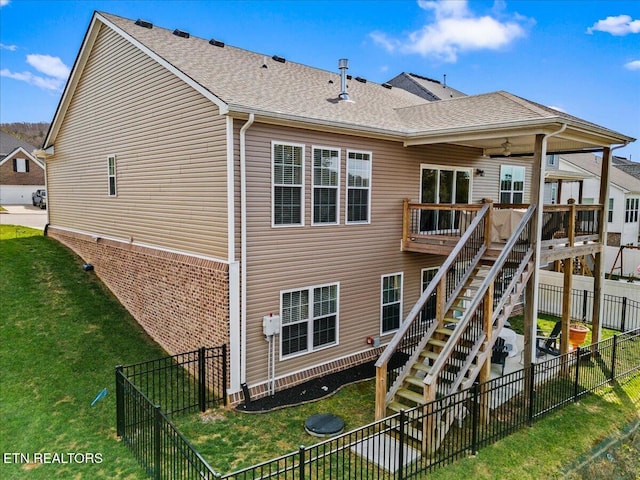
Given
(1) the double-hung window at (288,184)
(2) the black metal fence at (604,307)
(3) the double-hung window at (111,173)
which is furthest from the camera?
(2) the black metal fence at (604,307)

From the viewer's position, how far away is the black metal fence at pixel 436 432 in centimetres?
595

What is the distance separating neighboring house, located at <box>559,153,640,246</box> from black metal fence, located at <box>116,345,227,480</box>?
2675 centimetres

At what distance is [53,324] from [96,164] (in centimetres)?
508

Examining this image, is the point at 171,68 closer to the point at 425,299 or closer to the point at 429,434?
the point at 425,299

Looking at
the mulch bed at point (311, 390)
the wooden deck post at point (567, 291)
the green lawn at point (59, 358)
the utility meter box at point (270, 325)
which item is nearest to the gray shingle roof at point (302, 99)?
the wooden deck post at point (567, 291)

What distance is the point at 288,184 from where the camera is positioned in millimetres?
9008

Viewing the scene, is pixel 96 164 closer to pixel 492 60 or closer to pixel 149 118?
pixel 149 118

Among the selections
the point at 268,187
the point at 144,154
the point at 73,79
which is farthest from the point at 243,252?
the point at 73,79

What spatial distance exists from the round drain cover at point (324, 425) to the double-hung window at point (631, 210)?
29607 mm

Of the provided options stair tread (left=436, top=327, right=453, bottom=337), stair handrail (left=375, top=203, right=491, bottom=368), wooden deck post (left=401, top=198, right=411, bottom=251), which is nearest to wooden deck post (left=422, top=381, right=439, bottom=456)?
stair handrail (left=375, top=203, right=491, bottom=368)

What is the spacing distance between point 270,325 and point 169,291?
298 cm

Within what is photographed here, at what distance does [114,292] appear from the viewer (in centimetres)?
1245

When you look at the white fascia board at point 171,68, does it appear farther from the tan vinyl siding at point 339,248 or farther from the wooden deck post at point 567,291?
the wooden deck post at point 567,291

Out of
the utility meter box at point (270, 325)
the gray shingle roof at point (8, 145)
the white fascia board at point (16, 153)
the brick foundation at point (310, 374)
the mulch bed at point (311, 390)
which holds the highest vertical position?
the gray shingle roof at point (8, 145)
